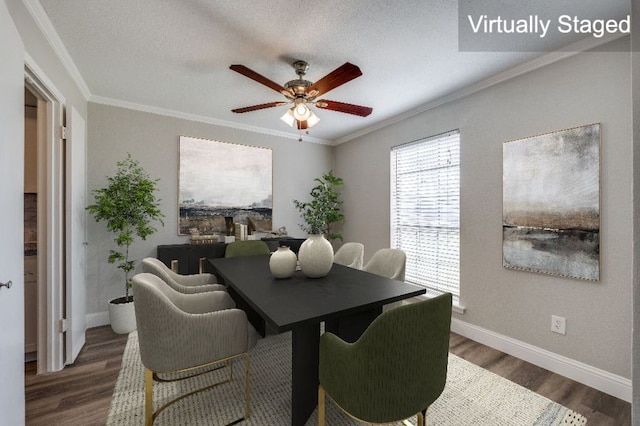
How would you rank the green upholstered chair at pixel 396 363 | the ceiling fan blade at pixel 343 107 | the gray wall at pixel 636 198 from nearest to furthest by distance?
the gray wall at pixel 636 198
the green upholstered chair at pixel 396 363
the ceiling fan blade at pixel 343 107

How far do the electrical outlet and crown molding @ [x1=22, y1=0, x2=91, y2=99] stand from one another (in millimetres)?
4387

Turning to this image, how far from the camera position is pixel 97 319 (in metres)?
3.07

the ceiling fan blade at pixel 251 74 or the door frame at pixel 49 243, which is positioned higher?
the ceiling fan blade at pixel 251 74

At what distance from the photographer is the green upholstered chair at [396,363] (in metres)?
1.03

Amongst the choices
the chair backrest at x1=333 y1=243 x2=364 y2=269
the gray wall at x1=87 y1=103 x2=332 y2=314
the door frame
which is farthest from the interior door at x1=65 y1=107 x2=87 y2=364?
the chair backrest at x1=333 y1=243 x2=364 y2=269

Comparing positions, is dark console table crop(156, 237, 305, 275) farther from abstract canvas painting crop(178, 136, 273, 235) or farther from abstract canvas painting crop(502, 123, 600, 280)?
abstract canvas painting crop(502, 123, 600, 280)

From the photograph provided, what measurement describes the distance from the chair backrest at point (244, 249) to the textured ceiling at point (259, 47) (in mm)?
1687

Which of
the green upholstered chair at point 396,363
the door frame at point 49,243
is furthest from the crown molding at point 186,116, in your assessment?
the green upholstered chair at point 396,363

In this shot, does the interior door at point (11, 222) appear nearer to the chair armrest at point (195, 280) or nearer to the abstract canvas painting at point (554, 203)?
the chair armrest at point (195, 280)

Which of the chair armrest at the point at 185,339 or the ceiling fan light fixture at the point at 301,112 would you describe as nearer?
the chair armrest at the point at 185,339

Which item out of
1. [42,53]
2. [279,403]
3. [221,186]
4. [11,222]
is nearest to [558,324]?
[279,403]

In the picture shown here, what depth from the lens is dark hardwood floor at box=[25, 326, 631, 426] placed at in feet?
5.60

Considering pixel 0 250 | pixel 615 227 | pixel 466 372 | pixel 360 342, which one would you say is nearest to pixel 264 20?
pixel 0 250

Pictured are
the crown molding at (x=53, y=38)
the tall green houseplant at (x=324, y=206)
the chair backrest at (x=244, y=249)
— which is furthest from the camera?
the tall green houseplant at (x=324, y=206)
